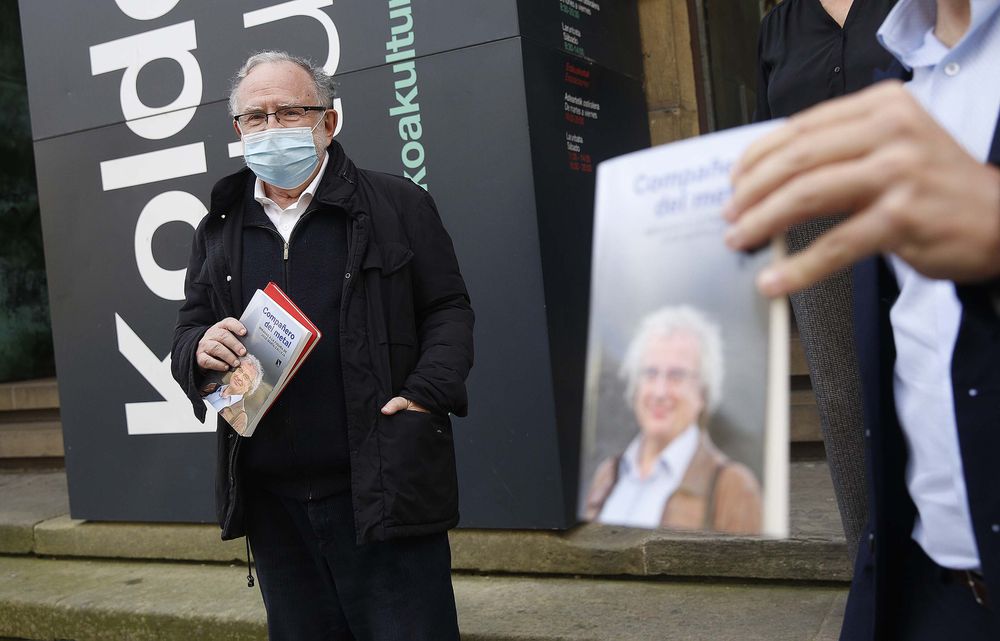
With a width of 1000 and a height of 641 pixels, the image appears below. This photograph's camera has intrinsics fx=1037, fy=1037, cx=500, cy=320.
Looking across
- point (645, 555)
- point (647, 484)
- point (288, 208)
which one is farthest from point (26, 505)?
point (647, 484)

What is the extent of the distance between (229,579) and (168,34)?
8.09 feet

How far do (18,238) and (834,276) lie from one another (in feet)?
21.2

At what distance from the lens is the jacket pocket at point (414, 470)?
102 inches

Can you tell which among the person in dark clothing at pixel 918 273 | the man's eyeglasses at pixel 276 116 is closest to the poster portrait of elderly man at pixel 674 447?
the person in dark clothing at pixel 918 273

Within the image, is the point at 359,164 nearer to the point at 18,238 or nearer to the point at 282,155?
the point at 282,155

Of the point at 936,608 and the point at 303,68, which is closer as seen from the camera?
the point at 936,608

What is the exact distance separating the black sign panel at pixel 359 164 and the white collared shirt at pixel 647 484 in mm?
2904

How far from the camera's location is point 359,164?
169 inches

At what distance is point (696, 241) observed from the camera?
101 cm

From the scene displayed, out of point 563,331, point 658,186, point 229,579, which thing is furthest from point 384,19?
point 658,186

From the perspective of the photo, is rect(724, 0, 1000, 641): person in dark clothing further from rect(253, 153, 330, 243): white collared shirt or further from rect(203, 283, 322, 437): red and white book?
rect(253, 153, 330, 243): white collared shirt

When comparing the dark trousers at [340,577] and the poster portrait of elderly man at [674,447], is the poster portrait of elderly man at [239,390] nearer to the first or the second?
the dark trousers at [340,577]

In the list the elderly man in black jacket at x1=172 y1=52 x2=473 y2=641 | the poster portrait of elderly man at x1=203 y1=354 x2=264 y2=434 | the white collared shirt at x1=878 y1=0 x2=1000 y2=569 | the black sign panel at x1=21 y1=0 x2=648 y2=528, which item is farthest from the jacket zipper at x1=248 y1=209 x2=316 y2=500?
the white collared shirt at x1=878 y1=0 x2=1000 y2=569

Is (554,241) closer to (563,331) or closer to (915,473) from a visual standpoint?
(563,331)
